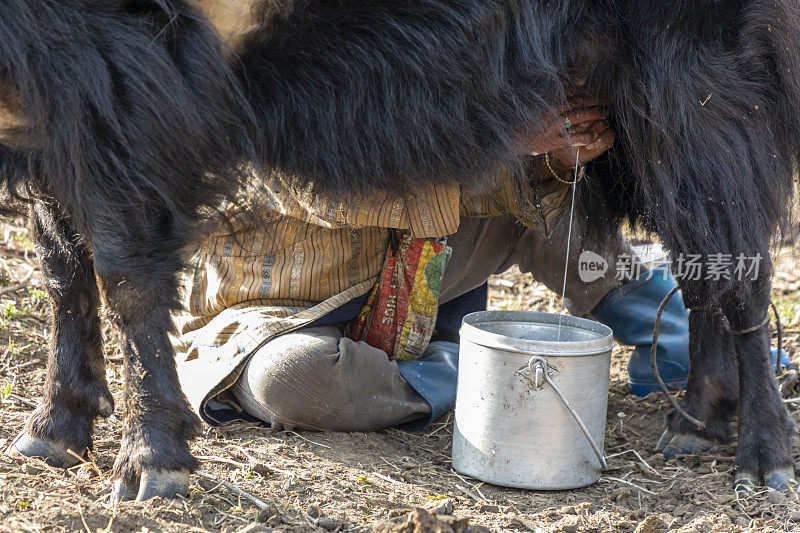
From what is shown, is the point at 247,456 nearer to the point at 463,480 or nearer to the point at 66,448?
the point at 66,448

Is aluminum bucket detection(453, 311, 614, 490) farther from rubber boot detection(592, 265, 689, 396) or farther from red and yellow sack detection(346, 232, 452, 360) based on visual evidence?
rubber boot detection(592, 265, 689, 396)

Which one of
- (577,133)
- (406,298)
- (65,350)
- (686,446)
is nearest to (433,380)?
(406,298)

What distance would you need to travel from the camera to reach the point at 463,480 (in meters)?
2.27

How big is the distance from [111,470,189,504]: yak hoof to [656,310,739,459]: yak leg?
1596 mm

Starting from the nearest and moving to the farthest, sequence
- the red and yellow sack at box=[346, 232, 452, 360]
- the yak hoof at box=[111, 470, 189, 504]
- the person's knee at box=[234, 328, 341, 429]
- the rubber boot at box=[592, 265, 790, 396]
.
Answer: the yak hoof at box=[111, 470, 189, 504], the person's knee at box=[234, 328, 341, 429], the red and yellow sack at box=[346, 232, 452, 360], the rubber boot at box=[592, 265, 790, 396]

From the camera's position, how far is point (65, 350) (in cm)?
212

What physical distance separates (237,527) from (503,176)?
4.17ft

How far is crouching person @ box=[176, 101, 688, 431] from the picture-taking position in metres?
2.43

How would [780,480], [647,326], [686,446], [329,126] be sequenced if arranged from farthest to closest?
[647,326] → [686,446] → [780,480] → [329,126]

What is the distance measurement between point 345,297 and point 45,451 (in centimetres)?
105

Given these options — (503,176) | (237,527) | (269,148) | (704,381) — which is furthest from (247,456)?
(704,381)

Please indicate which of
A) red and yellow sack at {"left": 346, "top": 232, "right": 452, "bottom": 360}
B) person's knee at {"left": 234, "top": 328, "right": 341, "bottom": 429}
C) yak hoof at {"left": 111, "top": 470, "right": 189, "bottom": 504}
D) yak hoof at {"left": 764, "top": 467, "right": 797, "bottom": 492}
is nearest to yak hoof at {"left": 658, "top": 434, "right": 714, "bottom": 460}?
yak hoof at {"left": 764, "top": 467, "right": 797, "bottom": 492}

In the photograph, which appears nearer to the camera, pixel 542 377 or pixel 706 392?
pixel 542 377

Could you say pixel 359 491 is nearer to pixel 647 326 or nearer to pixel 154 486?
pixel 154 486
